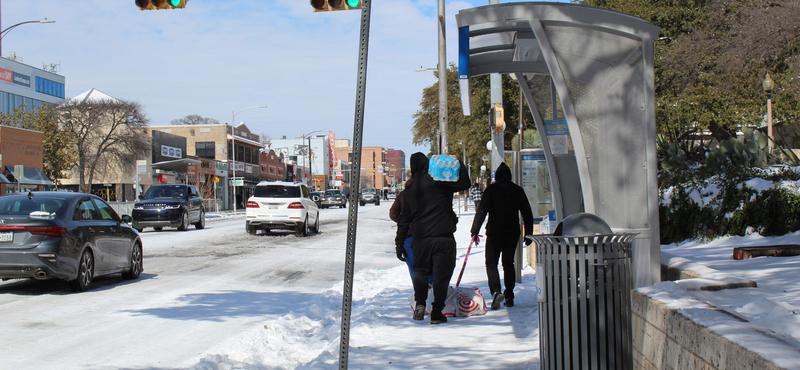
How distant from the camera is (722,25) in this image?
21.7 meters

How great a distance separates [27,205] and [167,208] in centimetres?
1529

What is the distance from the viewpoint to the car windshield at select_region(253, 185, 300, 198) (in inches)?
881

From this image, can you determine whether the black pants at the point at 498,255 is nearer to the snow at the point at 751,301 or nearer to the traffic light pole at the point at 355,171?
the snow at the point at 751,301

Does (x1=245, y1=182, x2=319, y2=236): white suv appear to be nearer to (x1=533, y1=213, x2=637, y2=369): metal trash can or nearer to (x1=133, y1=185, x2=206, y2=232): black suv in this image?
(x1=133, y1=185, x2=206, y2=232): black suv

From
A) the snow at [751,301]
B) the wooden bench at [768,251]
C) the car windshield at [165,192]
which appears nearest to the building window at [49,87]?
the car windshield at [165,192]

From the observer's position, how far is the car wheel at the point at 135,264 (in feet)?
37.8

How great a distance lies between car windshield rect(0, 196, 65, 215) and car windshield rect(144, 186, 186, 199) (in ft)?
52.8

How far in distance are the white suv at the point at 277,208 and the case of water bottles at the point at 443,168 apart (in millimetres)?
15660

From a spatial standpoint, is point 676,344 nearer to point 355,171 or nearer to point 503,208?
point 355,171

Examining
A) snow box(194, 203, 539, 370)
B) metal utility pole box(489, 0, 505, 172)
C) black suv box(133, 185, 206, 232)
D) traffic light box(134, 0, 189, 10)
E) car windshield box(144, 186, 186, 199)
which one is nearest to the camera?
snow box(194, 203, 539, 370)

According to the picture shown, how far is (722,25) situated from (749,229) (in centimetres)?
1464

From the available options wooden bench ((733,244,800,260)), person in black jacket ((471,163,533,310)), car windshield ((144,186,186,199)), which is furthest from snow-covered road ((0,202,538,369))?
car windshield ((144,186,186,199))

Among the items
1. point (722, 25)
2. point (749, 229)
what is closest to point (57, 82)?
point (722, 25)

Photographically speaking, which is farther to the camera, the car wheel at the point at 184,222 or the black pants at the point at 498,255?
the car wheel at the point at 184,222
